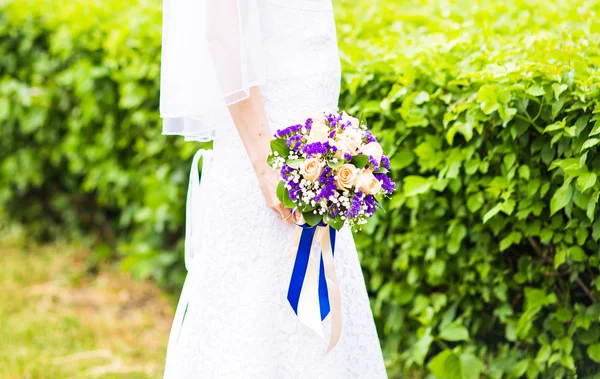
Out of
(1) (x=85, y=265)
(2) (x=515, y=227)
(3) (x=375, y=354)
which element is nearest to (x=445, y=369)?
(2) (x=515, y=227)

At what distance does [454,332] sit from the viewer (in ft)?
10.0

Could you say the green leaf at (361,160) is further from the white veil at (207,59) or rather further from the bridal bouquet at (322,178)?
the white veil at (207,59)

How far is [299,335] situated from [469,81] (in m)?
1.33

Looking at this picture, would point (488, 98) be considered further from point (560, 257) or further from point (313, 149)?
point (313, 149)

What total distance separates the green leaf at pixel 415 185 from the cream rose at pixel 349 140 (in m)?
1.09

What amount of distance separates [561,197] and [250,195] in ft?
3.84

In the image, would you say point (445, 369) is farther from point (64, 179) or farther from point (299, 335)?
point (64, 179)

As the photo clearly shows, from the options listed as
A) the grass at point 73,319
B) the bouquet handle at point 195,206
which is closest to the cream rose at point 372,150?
the bouquet handle at point 195,206

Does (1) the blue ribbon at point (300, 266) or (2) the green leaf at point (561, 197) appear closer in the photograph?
(1) the blue ribbon at point (300, 266)

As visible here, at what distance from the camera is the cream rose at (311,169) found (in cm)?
184

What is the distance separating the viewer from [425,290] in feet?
11.0

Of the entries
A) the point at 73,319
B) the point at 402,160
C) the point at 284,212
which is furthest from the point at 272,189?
the point at 73,319

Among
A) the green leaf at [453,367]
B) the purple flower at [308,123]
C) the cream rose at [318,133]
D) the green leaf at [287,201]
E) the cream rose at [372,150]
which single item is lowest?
the green leaf at [453,367]

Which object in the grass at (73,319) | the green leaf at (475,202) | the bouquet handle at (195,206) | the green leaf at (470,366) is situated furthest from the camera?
the grass at (73,319)
